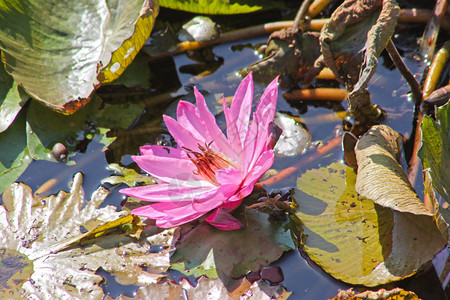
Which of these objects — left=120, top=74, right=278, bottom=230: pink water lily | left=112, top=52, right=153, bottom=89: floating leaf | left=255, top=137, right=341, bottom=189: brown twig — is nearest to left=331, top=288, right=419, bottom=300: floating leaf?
left=120, top=74, right=278, bottom=230: pink water lily

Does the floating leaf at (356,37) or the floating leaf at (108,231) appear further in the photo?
the floating leaf at (108,231)

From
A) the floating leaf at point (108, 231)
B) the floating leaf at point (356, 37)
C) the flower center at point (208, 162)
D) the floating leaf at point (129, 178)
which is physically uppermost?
the floating leaf at point (356, 37)

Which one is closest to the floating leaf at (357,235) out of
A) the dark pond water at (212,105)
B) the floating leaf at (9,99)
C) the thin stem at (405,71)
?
the dark pond water at (212,105)

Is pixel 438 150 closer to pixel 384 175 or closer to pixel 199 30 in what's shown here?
pixel 384 175

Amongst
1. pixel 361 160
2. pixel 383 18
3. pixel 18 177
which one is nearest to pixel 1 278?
pixel 18 177

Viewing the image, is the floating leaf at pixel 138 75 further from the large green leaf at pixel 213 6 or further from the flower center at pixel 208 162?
the flower center at pixel 208 162

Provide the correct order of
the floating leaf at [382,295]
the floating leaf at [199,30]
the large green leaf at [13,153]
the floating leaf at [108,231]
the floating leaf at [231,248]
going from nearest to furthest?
the floating leaf at [382,295] → the floating leaf at [231,248] → the floating leaf at [108,231] → the large green leaf at [13,153] → the floating leaf at [199,30]

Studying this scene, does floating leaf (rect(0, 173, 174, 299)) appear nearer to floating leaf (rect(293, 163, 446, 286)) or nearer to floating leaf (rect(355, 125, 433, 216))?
floating leaf (rect(293, 163, 446, 286))
